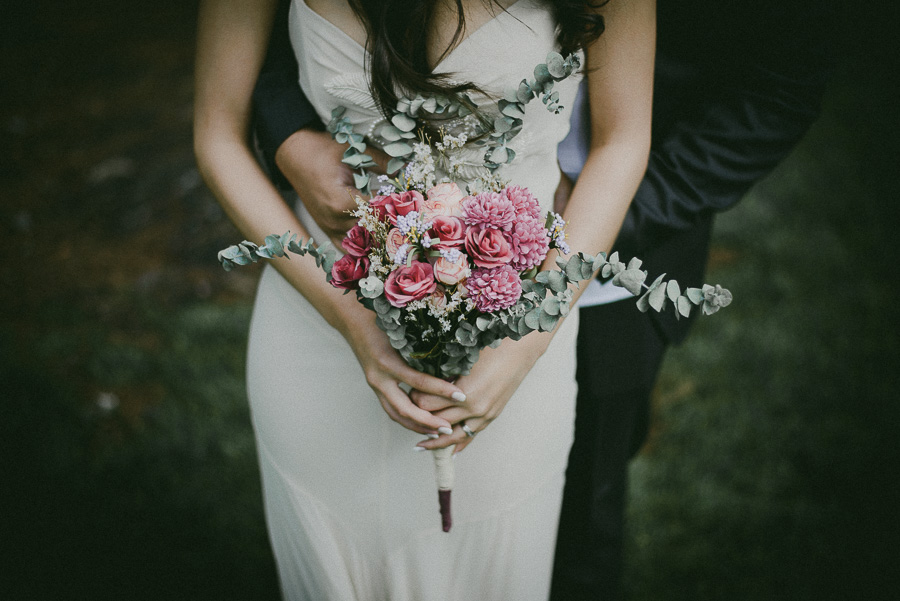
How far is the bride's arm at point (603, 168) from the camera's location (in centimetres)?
129

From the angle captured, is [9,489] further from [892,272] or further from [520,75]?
[892,272]

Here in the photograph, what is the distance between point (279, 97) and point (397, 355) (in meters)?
0.70

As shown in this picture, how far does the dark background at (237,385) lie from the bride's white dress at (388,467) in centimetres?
105

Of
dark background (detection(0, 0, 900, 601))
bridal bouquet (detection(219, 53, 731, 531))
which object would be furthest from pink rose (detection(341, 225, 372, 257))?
dark background (detection(0, 0, 900, 601))

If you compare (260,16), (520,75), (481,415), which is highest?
(260,16)

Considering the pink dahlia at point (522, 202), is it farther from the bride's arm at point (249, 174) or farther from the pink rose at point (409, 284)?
the bride's arm at point (249, 174)

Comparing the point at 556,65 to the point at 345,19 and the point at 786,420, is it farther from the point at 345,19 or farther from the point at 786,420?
the point at 786,420

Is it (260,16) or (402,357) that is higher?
(260,16)

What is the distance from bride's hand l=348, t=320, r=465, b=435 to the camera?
48.4 inches

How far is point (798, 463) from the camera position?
2881 mm

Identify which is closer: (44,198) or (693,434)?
(693,434)

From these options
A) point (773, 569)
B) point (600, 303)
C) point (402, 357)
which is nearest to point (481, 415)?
point (402, 357)

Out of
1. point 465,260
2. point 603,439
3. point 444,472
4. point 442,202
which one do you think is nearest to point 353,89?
point 442,202

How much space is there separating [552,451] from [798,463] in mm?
1875
